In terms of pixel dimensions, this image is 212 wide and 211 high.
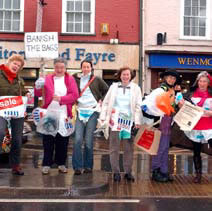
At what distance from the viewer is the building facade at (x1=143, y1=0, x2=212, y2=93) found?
620 inches

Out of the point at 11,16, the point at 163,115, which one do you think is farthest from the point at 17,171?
the point at 11,16

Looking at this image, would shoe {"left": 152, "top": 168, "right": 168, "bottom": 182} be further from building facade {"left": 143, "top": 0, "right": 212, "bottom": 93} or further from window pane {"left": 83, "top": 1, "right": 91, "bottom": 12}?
window pane {"left": 83, "top": 1, "right": 91, "bottom": 12}

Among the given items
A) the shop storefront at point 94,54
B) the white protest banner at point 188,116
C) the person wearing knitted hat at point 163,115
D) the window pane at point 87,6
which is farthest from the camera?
the window pane at point 87,6

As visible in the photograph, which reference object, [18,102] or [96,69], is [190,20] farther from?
[18,102]

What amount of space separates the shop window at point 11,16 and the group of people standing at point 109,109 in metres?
10.1

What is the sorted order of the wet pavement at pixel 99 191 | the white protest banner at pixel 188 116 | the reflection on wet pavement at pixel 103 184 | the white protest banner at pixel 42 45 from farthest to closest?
the white protest banner at pixel 42 45, the white protest banner at pixel 188 116, the reflection on wet pavement at pixel 103 184, the wet pavement at pixel 99 191

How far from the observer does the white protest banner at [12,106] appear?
6191 mm

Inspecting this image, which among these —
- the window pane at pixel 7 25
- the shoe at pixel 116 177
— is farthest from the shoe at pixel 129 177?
the window pane at pixel 7 25

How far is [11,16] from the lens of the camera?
1597cm

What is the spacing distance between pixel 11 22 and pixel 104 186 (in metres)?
11.7

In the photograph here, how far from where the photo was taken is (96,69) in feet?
52.6

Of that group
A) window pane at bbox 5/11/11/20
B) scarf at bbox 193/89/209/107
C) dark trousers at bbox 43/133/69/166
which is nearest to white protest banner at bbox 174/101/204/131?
scarf at bbox 193/89/209/107

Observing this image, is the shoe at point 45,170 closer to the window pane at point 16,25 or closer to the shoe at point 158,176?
the shoe at point 158,176

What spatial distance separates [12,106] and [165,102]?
246 cm
